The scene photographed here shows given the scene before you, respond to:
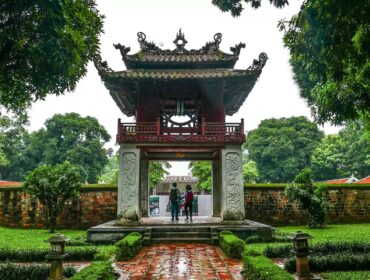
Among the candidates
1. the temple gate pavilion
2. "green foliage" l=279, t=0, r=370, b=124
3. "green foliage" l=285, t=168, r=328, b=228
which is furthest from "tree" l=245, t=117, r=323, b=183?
"green foliage" l=279, t=0, r=370, b=124

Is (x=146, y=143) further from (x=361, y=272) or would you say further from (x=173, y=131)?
(x=361, y=272)

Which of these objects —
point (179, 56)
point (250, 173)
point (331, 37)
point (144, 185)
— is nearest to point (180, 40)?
point (179, 56)

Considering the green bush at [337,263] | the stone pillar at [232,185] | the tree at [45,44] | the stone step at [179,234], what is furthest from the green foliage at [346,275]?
the tree at [45,44]

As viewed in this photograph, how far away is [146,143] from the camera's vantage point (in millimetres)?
13492

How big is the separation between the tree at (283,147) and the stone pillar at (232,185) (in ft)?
85.2

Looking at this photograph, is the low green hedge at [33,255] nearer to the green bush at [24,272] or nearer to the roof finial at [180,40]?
the green bush at [24,272]

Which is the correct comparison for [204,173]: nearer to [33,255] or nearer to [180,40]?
[180,40]

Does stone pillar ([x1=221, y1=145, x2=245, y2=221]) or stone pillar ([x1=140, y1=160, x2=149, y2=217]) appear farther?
stone pillar ([x1=140, y1=160, x2=149, y2=217])

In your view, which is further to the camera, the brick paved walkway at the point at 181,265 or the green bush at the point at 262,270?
the brick paved walkway at the point at 181,265

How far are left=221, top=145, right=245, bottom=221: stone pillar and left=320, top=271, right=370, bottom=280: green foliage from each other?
6325 mm

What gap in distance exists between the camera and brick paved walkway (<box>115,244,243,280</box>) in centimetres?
723

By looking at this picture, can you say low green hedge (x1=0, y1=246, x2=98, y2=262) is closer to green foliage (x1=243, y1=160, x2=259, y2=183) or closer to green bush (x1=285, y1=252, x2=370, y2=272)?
green bush (x1=285, y1=252, x2=370, y2=272)

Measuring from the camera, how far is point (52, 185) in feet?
49.6

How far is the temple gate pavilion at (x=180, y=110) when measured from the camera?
1334cm
